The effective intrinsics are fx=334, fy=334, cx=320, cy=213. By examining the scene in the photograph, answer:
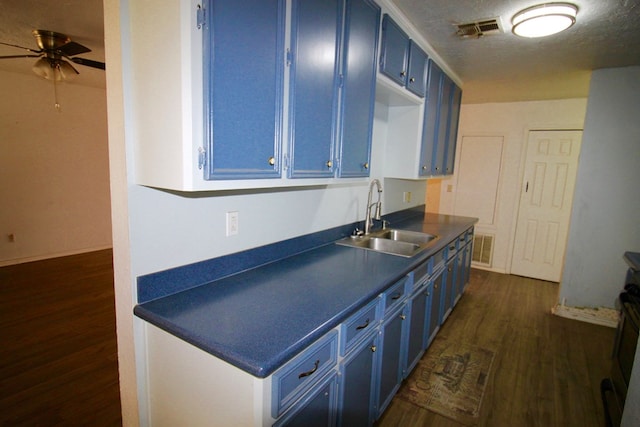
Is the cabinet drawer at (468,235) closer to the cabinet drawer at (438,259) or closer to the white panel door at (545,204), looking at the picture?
Answer: the cabinet drawer at (438,259)

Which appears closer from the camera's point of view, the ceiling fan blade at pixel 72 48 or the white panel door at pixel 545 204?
the ceiling fan blade at pixel 72 48

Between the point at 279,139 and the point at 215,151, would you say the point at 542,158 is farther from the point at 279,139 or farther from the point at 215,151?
the point at 215,151

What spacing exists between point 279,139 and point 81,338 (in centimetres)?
254

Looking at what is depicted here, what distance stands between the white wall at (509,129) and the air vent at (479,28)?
8.46 ft

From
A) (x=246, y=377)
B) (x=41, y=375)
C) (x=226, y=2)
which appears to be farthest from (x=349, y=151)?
(x=41, y=375)

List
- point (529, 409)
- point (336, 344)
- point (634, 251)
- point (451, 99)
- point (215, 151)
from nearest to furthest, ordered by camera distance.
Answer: point (215, 151) → point (336, 344) → point (529, 409) → point (634, 251) → point (451, 99)

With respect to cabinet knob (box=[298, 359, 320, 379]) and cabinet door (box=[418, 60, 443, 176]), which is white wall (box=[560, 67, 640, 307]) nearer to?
cabinet door (box=[418, 60, 443, 176])

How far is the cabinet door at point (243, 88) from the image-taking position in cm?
109

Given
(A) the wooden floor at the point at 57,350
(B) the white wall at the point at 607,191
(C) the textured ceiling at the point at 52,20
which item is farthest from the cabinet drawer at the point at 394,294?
(C) the textured ceiling at the point at 52,20

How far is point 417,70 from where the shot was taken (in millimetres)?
2545

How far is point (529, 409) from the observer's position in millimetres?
2084

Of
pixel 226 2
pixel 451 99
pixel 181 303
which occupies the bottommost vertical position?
pixel 181 303

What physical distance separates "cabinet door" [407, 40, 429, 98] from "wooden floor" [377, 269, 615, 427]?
2.12 metres

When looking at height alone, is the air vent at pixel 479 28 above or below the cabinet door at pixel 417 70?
above
